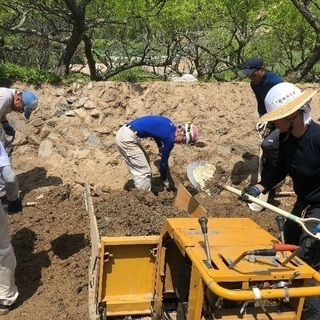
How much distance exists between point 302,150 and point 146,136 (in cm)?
299

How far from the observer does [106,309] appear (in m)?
3.71

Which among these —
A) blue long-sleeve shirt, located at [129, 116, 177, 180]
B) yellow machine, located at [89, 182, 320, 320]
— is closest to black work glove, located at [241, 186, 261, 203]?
yellow machine, located at [89, 182, 320, 320]

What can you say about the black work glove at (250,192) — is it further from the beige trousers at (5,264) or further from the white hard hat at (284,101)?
the beige trousers at (5,264)

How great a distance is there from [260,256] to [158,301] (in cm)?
112

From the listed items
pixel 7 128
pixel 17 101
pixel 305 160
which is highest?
pixel 17 101

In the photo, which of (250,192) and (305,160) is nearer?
(305,160)

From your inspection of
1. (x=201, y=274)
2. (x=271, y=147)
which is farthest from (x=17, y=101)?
(x=201, y=274)

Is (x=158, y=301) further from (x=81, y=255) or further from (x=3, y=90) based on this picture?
(x=3, y=90)

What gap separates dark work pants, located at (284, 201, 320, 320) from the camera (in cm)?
318

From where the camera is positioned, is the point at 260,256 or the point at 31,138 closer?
the point at 260,256

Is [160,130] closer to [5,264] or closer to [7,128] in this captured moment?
[7,128]

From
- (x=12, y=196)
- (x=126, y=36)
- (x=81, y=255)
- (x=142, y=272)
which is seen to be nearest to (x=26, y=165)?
(x=81, y=255)

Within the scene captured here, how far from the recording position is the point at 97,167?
24.1ft

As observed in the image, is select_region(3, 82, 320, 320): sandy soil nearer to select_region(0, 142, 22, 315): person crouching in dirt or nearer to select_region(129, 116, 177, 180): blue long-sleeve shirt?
A: select_region(0, 142, 22, 315): person crouching in dirt
